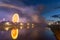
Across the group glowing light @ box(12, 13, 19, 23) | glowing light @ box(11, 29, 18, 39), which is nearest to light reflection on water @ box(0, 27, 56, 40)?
glowing light @ box(11, 29, 18, 39)

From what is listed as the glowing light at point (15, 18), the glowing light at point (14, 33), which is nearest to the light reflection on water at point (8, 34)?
the glowing light at point (14, 33)

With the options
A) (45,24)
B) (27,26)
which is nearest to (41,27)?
(45,24)

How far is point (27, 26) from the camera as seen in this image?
252cm

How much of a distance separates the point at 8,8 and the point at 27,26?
0.48 meters

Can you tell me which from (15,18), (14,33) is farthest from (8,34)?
(15,18)

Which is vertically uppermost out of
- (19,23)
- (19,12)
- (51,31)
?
(19,12)

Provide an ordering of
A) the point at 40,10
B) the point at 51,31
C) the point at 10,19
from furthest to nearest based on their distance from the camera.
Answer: the point at 51,31 → the point at 40,10 → the point at 10,19

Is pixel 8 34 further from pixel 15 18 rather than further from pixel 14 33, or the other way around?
pixel 15 18

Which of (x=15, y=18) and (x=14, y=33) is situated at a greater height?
(x=15, y=18)

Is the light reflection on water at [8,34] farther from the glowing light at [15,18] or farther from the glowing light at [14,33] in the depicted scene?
the glowing light at [15,18]

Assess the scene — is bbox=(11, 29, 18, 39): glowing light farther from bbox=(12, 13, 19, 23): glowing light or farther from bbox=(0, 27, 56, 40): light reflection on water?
bbox=(12, 13, 19, 23): glowing light

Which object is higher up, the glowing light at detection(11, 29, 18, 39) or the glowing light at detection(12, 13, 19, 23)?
the glowing light at detection(12, 13, 19, 23)

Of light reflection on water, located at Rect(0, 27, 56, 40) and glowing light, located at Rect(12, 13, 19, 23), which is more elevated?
glowing light, located at Rect(12, 13, 19, 23)

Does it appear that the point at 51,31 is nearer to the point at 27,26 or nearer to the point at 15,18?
the point at 27,26
